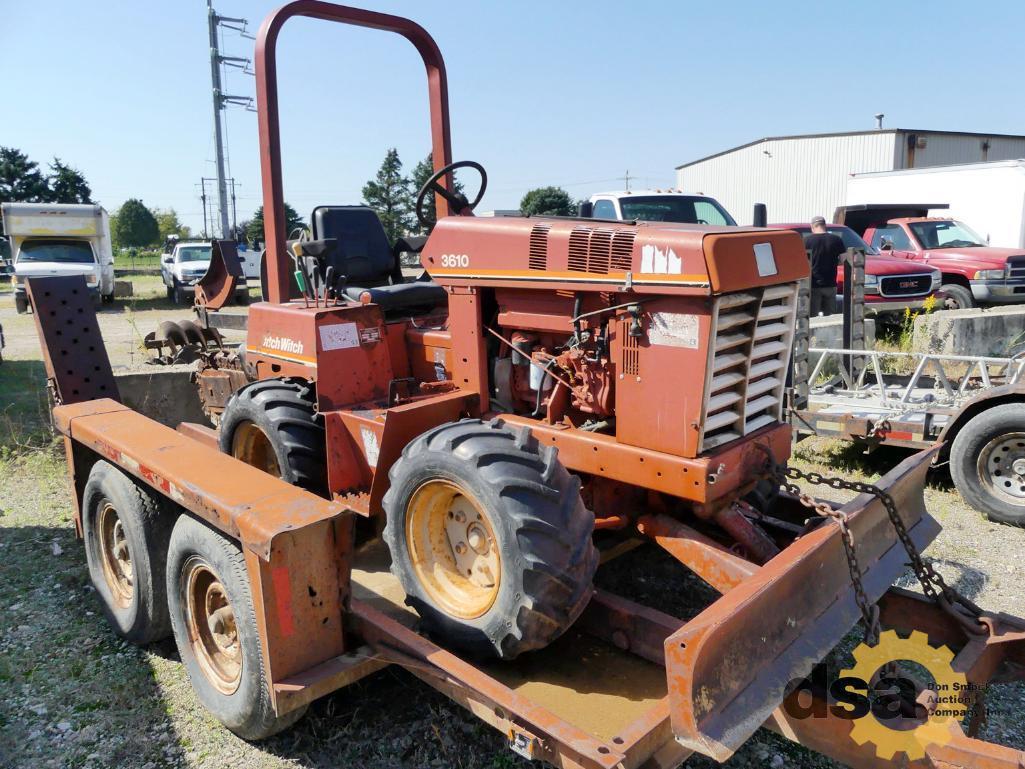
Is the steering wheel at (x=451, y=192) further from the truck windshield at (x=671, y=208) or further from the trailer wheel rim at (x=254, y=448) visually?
the truck windshield at (x=671, y=208)

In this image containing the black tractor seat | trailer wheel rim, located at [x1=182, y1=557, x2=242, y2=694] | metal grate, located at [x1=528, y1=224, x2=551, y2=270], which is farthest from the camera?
the black tractor seat

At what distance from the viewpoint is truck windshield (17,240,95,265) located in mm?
19281

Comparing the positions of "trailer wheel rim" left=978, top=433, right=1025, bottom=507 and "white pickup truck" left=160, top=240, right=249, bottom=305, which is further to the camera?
"white pickup truck" left=160, top=240, right=249, bottom=305

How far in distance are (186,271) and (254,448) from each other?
18310 mm

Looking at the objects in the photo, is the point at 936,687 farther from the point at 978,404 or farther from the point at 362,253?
the point at 362,253

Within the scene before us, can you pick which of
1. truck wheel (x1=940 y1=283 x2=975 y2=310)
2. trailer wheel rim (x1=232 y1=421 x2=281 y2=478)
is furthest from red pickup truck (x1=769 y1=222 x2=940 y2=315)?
trailer wheel rim (x1=232 y1=421 x2=281 y2=478)

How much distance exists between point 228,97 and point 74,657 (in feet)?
68.9

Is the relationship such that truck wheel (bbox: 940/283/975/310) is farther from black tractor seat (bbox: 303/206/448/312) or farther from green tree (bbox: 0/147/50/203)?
green tree (bbox: 0/147/50/203)

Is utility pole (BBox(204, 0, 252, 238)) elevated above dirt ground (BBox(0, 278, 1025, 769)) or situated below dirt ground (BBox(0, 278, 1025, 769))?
above

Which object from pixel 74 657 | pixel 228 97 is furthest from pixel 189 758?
pixel 228 97

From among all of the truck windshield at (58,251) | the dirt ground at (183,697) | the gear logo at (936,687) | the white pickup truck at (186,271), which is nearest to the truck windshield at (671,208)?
the dirt ground at (183,697)

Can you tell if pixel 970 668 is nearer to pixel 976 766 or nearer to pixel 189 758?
pixel 976 766

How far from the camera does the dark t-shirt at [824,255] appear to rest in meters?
8.93

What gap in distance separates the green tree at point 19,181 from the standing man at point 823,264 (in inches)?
1848
